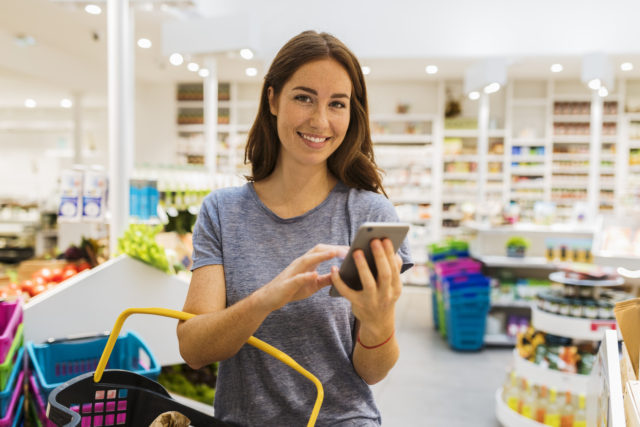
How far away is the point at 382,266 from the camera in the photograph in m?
1.04

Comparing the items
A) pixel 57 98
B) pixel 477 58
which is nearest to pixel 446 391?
pixel 477 58

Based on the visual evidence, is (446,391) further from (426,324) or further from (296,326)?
(296,326)

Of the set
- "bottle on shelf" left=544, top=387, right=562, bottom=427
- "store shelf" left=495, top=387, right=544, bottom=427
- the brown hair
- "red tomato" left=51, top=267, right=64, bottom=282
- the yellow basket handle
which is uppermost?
the brown hair

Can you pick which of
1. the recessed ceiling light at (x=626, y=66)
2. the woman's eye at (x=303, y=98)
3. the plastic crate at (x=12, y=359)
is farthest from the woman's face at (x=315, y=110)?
the recessed ceiling light at (x=626, y=66)

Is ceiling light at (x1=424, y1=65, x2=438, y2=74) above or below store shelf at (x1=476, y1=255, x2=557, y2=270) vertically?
above

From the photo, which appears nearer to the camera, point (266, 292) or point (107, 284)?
point (266, 292)

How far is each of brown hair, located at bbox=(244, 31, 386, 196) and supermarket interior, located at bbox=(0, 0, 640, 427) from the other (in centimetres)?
52

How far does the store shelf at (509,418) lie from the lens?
373cm

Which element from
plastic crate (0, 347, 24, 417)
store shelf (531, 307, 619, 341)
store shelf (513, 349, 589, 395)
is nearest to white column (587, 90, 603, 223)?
store shelf (531, 307, 619, 341)

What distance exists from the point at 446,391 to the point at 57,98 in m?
10.8

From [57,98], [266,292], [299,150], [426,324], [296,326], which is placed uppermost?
[57,98]

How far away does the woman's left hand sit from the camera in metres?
1.03

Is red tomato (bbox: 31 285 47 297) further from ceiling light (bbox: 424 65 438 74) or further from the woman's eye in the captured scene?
ceiling light (bbox: 424 65 438 74)

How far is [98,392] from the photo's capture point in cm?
122
